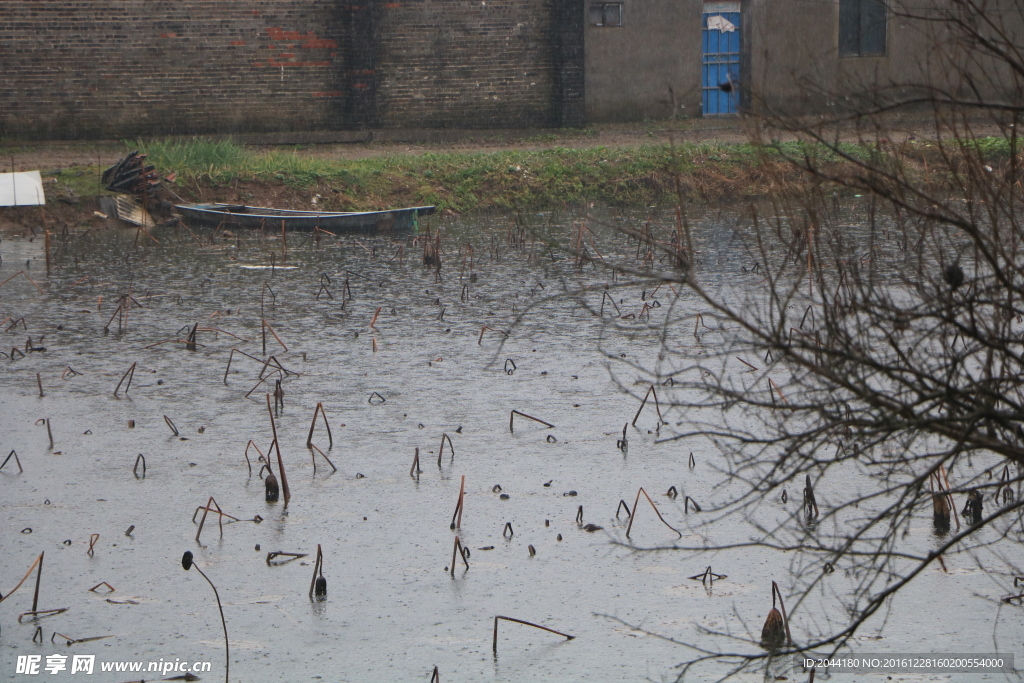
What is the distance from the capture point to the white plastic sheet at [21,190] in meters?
15.2

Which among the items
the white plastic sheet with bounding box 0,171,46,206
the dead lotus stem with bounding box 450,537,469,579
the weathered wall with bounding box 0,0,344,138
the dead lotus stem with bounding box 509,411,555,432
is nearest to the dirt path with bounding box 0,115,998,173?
the weathered wall with bounding box 0,0,344,138

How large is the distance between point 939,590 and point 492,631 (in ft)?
6.75

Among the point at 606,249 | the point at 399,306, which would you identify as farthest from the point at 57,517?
the point at 606,249

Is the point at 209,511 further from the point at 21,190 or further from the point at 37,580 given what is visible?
the point at 21,190

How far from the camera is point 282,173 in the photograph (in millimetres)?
16750

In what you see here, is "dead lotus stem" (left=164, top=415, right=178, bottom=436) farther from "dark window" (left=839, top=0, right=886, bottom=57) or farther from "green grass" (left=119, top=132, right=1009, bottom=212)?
"dark window" (left=839, top=0, right=886, bottom=57)

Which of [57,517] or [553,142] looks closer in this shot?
[57,517]

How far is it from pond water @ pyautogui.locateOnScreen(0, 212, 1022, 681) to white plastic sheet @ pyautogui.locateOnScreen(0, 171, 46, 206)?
456 cm

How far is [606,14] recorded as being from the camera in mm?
21562

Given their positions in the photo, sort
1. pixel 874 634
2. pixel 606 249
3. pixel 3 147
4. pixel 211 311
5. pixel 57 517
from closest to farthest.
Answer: pixel 874 634, pixel 57 517, pixel 211 311, pixel 606 249, pixel 3 147

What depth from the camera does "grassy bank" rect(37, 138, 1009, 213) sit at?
53.9ft

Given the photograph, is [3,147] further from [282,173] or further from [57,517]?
[57,517]

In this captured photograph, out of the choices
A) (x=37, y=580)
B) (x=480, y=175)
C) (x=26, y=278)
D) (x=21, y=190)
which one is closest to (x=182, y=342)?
(x=26, y=278)

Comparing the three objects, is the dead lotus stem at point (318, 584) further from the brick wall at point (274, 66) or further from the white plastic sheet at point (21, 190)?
the brick wall at point (274, 66)
